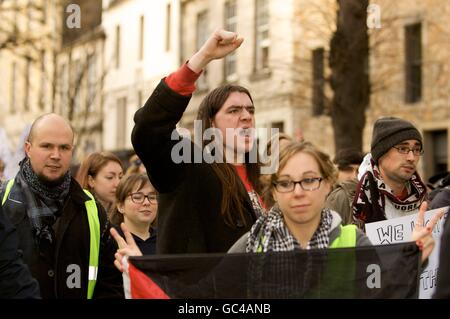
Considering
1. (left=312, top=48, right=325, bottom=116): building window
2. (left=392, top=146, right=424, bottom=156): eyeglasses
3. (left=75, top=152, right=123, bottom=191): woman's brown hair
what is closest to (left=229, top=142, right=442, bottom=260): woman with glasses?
(left=392, top=146, right=424, bottom=156): eyeglasses

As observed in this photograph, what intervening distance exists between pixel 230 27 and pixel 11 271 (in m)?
28.9

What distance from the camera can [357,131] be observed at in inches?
645

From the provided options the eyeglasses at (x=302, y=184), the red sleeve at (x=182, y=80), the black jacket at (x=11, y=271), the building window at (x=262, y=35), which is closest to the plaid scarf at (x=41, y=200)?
the black jacket at (x=11, y=271)

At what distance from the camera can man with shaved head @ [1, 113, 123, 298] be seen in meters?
5.92

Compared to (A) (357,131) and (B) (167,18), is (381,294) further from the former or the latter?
(B) (167,18)

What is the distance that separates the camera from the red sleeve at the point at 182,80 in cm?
505

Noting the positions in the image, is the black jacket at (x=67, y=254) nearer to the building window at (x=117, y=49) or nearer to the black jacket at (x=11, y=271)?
the black jacket at (x=11, y=271)

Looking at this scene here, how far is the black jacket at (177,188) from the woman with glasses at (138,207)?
258cm

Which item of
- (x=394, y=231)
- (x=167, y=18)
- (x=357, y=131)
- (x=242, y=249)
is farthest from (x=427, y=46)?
(x=242, y=249)

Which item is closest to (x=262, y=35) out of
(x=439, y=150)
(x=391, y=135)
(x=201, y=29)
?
(x=201, y=29)

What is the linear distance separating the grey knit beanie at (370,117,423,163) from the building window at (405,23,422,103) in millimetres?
17742

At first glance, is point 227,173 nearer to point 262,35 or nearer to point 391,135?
point 391,135

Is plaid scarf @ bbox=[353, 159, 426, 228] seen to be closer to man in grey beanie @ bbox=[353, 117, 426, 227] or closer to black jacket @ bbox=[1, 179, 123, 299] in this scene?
man in grey beanie @ bbox=[353, 117, 426, 227]
